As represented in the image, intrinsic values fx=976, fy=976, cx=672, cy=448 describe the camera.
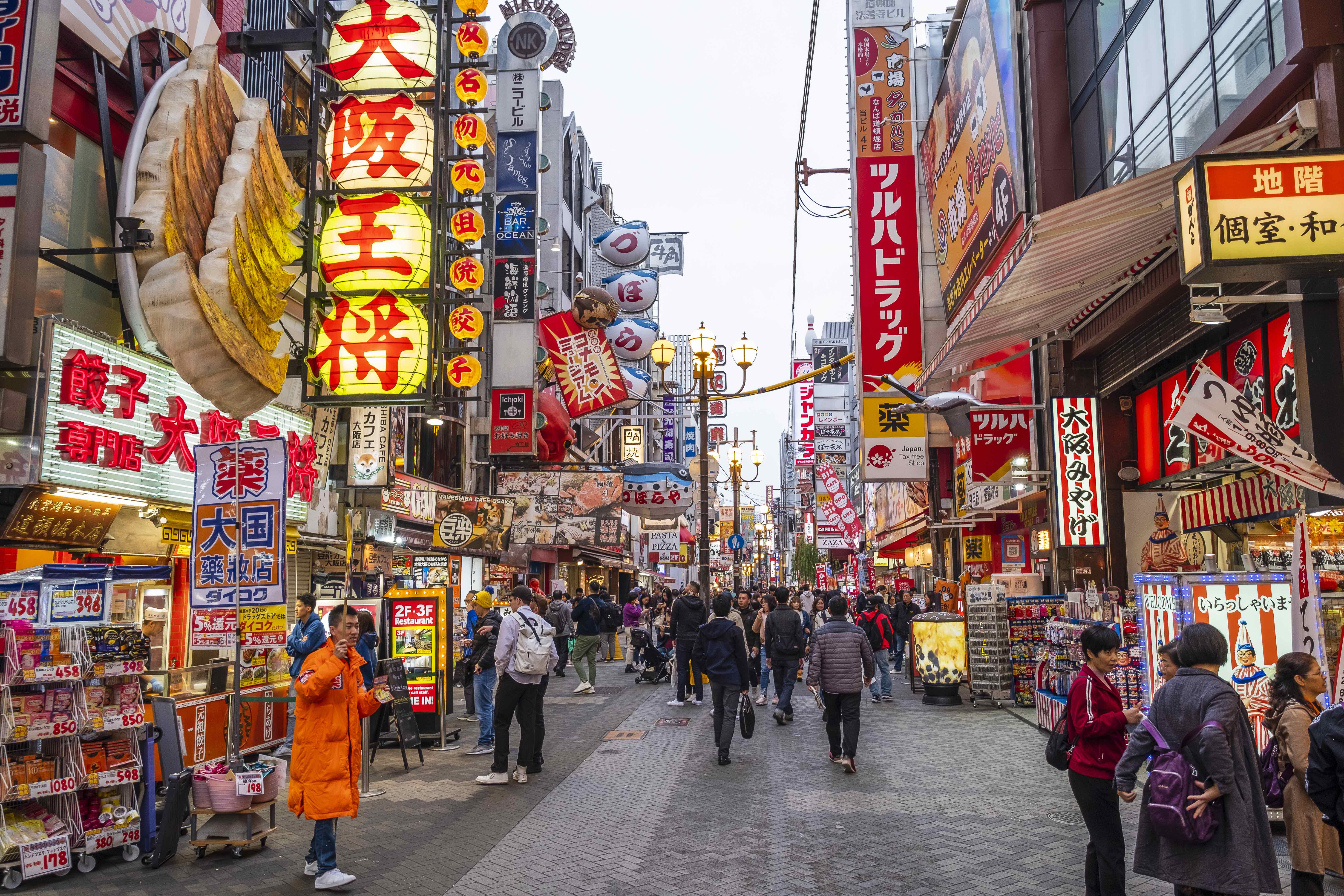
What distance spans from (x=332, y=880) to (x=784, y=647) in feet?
27.6

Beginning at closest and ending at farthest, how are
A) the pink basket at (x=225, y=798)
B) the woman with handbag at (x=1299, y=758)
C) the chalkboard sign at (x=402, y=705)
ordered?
the woman with handbag at (x=1299, y=758) < the pink basket at (x=225, y=798) < the chalkboard sign at (x=402, y=705)

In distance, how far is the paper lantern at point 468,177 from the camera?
17250 millimetres

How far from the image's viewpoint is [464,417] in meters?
28.0

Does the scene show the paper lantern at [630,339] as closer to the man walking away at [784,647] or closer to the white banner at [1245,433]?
the man walking away at [784,647]

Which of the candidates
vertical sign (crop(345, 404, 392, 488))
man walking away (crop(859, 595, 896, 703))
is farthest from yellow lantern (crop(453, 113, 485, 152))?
man walking away (crop(859, 595, 896, 703))

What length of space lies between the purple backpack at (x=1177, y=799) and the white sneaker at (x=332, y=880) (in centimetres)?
500

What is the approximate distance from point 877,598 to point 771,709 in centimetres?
343

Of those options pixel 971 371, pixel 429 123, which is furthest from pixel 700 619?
pixel 429 123

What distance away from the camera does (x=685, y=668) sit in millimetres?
16484

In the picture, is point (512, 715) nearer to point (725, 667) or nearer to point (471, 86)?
point (725, 667)

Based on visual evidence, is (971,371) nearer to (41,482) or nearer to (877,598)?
(877,598)

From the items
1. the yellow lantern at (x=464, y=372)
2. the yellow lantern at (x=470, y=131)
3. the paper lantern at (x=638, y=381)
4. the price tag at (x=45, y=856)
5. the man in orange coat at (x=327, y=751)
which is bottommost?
the price tag at (x=45, y=856)

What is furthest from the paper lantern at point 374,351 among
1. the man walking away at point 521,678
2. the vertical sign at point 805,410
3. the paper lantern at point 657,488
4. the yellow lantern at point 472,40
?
the vertical sign at point 805,410

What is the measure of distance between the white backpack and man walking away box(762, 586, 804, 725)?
4.16m
